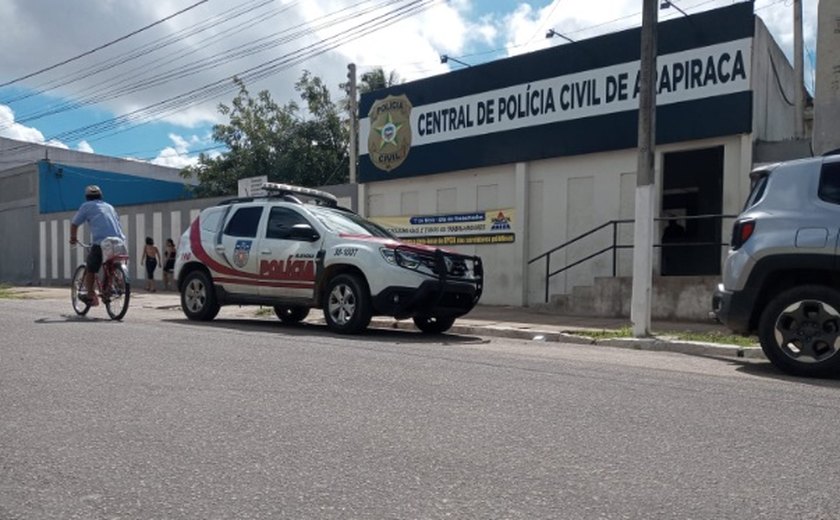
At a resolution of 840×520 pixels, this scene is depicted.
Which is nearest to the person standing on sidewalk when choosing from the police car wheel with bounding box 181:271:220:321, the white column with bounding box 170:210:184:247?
the white column with bounding box 170:210:184:247

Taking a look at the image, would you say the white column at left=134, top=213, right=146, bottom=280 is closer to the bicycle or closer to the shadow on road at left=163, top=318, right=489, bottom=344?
the shadow on road at left=163, top=318, right=489, bottom=344

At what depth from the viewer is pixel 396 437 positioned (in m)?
4.54

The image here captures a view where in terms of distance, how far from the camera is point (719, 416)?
536cm

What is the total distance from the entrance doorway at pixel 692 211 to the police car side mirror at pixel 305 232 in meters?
8.19

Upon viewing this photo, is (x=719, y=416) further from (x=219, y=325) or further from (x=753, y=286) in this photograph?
(x=219, y=325)

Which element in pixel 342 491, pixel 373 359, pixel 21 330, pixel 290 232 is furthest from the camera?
pixel 290 232

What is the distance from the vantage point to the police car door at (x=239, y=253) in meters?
11.0

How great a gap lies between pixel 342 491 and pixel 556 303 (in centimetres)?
1080

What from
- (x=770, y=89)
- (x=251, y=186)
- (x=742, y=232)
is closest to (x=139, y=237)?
(x=251, y=186)

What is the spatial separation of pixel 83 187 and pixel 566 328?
29.0 meters

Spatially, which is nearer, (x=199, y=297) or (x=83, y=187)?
(x=199, y=297)

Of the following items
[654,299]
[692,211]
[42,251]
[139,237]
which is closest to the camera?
[654,299]

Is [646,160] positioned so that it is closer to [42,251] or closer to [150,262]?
[150,262]

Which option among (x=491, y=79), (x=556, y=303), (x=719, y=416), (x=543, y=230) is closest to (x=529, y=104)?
(x=491, y=79)
